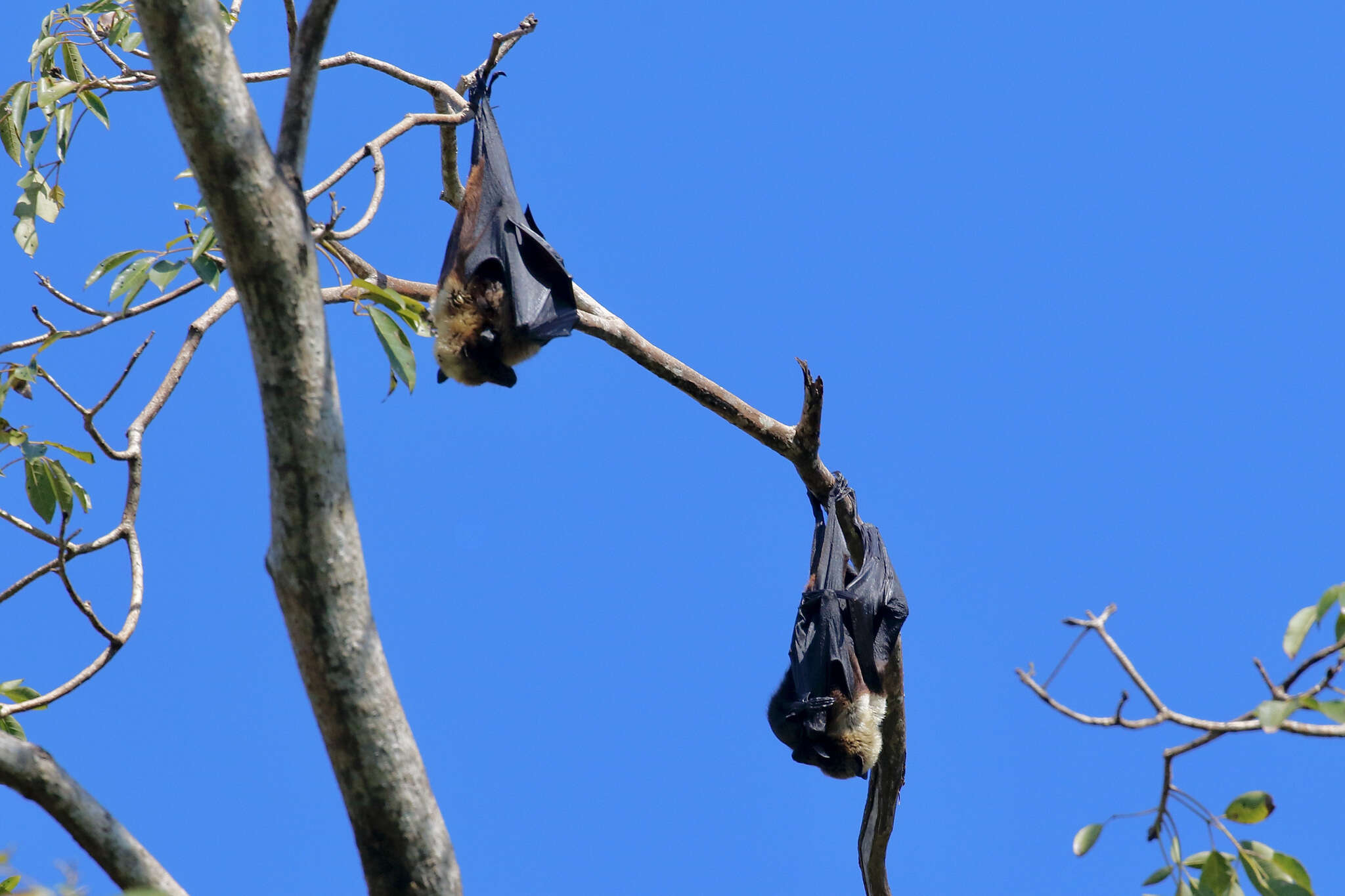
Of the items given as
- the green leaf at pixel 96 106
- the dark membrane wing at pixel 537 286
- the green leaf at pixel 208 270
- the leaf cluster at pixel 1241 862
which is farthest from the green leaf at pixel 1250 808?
the green leaf at pixel 96 106

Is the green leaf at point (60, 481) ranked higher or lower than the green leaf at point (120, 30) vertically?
lower

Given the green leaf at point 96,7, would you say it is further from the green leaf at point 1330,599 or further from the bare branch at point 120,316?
the green leaf at point 1330,599

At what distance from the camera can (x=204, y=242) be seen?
459 centimetres

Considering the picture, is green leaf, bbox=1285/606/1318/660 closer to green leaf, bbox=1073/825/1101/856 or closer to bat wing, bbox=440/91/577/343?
green leaf, bbox=1073/825/1101/856

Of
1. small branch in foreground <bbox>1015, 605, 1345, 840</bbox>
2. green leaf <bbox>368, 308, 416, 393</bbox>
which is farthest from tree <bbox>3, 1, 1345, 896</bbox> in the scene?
small branch in foreground <bbox>1015, 605, 1345, 840</bbox>

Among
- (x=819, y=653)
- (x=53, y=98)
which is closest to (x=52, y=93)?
(x=53, y=98)

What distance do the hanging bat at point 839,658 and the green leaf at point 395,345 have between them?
2.96 m

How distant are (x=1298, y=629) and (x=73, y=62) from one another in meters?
6.08

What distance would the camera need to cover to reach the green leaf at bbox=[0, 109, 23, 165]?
19.2ft

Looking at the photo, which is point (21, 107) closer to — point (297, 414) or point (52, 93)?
point (52, 93)

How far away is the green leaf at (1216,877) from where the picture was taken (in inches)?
128

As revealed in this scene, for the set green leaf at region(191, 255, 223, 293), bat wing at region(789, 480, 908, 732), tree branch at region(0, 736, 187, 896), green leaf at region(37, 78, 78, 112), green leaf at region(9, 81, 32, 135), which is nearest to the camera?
tree branch at region(0, 736, 187, 896)

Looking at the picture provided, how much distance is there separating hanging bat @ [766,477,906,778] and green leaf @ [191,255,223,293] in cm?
372

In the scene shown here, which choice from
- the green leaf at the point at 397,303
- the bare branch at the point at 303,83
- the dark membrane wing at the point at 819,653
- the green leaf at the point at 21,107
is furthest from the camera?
the dark membrane wing at the point at 819,653
